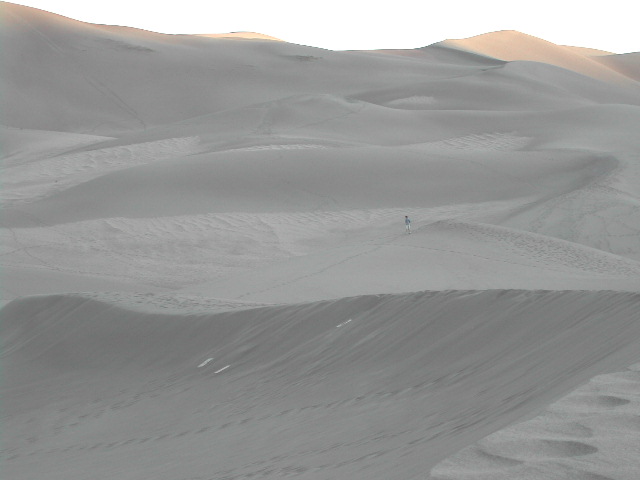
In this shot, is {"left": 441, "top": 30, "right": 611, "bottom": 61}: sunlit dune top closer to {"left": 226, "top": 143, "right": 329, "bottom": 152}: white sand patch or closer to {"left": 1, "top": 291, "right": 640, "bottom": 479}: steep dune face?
{"left": 226, "top": 143, "right": 329, "bottom": 152}: white sand patch

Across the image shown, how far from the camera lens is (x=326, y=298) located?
12.9m

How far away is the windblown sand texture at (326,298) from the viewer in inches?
191

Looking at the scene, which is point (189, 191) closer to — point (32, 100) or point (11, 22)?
point (32, 100)

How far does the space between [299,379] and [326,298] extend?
5.31 meters

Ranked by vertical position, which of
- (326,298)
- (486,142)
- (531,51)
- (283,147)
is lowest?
(326,298)

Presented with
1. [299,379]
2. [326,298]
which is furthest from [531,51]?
[299,379]

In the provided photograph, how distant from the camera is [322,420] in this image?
20.2 feet

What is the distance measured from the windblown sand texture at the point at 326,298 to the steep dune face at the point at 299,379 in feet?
0.09

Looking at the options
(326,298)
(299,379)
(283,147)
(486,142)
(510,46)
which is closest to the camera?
(299,379)

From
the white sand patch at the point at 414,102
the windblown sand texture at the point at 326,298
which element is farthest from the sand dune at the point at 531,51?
the windblown sand texture at the point at 326,298

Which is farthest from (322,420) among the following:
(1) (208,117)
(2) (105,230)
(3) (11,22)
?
(3) (11,22)

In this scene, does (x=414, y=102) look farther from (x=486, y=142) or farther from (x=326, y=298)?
(x=326, y=298)

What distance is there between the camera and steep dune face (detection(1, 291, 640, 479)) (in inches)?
196

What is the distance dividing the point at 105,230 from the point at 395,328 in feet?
46.6
